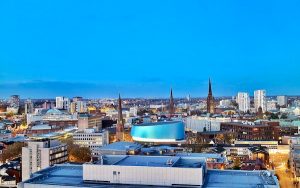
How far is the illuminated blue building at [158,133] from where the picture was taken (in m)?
53.5

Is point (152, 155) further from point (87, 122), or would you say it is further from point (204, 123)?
point (204, 123)

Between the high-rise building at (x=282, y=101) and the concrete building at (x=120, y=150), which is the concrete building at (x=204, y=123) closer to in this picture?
the concrete building at (x=120, y=150)

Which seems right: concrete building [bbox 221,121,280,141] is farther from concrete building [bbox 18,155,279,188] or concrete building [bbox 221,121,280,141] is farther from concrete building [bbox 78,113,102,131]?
concrete building [bbox 18,155,279,188]

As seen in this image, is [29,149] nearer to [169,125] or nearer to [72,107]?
[169,125]

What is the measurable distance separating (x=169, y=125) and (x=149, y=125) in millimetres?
2593

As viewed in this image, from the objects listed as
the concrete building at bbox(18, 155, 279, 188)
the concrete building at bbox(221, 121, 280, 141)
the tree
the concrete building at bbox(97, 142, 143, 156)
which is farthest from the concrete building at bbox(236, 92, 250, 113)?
the concrete building at bbox(18, 155, 279, 188)

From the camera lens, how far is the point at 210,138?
57094 millimetres

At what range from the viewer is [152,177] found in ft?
51.2

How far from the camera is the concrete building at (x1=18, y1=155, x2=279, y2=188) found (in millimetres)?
15383

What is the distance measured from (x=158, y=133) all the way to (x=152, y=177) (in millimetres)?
38346

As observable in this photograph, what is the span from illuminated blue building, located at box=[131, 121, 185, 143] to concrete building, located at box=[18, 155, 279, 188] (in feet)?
118

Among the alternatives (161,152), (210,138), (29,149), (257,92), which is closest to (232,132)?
(210,138)

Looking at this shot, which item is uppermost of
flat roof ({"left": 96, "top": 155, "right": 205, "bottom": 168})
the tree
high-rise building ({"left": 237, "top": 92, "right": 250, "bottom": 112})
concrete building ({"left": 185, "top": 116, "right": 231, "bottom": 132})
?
high-rise building ({"left": 237, "top": 92, "right": 250, "bottom": 112})

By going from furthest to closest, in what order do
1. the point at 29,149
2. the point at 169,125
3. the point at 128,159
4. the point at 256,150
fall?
the point at 169,125, the point at 256,150, the point at 29,149, the point at 128,159
